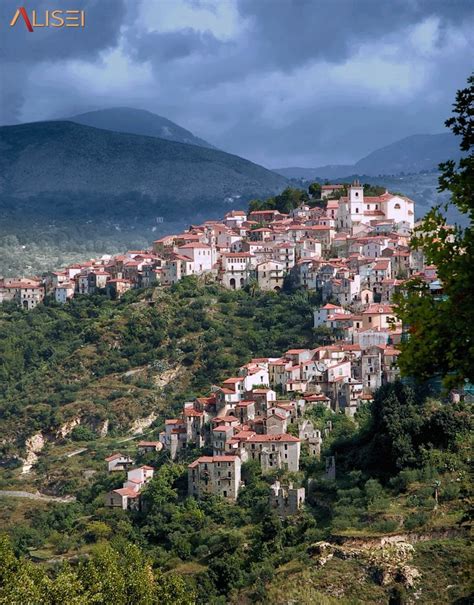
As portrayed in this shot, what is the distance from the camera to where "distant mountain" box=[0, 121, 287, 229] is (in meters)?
173

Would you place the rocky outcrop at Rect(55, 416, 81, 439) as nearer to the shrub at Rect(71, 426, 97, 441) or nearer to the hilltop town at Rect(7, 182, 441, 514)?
the shrub at Rect(71, 426, 97, 441)

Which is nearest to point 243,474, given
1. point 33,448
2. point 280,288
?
point 33,448

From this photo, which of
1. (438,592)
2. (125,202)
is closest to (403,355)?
(438,592)

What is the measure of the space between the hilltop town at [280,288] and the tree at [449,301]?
71.3 feet

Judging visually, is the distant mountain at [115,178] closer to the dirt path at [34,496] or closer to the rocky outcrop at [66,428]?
the rocky outcrop at [66,428]

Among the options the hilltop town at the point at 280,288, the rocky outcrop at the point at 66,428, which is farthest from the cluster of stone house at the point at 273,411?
the rocky outcrop at the point at 66,428

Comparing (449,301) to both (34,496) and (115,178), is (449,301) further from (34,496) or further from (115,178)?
(115,178)

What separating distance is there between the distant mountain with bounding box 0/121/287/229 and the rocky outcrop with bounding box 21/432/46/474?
354ft

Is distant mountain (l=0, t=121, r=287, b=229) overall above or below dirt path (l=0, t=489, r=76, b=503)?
above


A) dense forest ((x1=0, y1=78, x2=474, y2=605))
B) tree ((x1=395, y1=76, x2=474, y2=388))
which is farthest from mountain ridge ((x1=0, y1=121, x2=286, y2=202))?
tree ((x1=395, y1=76, x2=474, y2=388))

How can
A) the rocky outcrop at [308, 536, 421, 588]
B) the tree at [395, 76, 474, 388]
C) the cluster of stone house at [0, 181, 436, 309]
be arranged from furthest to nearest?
the cluster of stone house at [0, 181, 436, 309]
the rocky outcrop at [308, 536, 421, 588]
the tree at [395, 76, 474, 388]

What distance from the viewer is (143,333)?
6162 centimetres

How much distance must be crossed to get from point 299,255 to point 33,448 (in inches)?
651

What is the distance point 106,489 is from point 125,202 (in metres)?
135
